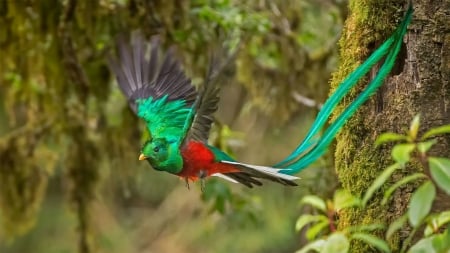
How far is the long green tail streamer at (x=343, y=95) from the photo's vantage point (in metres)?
1.99

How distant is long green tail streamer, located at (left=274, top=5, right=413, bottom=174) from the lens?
1989 mm

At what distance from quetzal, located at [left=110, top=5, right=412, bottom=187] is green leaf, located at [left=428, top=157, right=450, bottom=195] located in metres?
0.56

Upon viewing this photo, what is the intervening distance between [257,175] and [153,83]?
36.1 inches

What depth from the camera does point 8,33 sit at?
170 inches

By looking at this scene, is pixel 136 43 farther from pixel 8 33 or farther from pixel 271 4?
pixel 271 4

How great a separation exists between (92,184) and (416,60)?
130 inches

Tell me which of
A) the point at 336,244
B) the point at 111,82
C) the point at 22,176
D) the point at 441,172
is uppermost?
the point at 441,172

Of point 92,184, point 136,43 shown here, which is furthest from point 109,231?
point 136,43

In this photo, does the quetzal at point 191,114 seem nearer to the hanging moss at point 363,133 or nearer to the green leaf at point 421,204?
the hanging moss at point 363,133

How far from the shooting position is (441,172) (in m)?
1.41

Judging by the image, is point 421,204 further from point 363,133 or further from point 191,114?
point 191,114

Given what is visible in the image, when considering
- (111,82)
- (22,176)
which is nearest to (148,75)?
(111,82)

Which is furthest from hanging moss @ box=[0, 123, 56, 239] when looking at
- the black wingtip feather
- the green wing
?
the green wing

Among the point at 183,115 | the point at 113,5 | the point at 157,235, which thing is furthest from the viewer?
the point at 157,235
